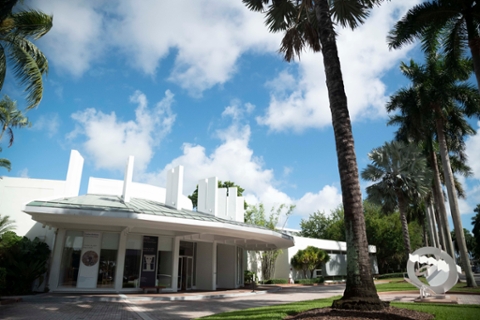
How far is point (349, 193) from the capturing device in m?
8.36

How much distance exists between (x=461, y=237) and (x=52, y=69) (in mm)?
22955

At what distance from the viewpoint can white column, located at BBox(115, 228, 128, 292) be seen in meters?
18.8

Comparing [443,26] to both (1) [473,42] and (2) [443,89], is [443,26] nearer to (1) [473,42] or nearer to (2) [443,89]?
(1) [473,42]

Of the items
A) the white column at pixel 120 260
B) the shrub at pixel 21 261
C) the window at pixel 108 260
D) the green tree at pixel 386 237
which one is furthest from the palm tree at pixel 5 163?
the green tree at pixel 386 237

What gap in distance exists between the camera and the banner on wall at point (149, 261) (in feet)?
65.9

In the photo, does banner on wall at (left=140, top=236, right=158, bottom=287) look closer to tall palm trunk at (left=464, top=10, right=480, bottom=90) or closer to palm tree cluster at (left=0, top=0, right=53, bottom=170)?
palm tree cluster at (left=0, top=0, right=53, bottom=170)

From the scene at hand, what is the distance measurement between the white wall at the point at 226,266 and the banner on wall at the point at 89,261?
9932 millimetres

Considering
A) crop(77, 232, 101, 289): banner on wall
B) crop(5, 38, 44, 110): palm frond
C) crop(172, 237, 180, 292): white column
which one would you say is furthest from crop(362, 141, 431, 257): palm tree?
crop(5, 38, 44, 110): palm frond

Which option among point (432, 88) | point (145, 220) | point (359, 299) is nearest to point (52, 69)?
point (145, 220)

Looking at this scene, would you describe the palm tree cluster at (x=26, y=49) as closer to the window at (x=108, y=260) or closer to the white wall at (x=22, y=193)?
the window at (x=108, y=260)

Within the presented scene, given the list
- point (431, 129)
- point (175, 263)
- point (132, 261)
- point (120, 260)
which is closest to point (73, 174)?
point (120, 260)

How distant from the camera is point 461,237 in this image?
19703mm

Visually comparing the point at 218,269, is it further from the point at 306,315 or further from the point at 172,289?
the point at 306,315

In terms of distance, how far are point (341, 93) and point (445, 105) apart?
17.0 m
